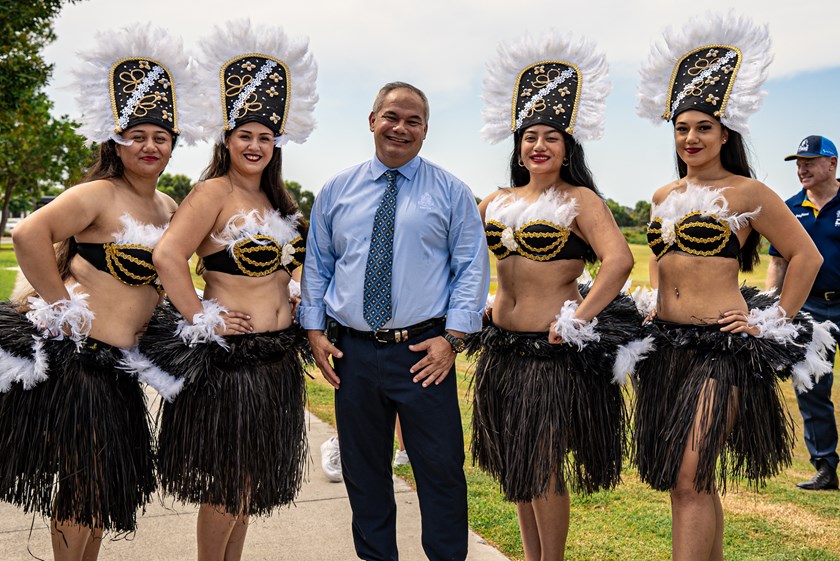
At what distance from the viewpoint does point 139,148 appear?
122 inches

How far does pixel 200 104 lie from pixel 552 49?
159cm

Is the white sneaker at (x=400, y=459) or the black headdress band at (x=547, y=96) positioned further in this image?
the white sneaker at (x=400, y=459)

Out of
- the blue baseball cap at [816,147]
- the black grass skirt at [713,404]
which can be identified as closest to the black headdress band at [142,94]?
the black grass skirt at [713,404]

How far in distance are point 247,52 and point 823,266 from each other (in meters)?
4.23

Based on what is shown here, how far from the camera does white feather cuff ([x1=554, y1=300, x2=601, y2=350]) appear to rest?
311cm

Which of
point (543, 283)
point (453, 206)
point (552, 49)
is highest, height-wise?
point (552, 49)

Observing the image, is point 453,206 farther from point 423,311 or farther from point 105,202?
point 105,202

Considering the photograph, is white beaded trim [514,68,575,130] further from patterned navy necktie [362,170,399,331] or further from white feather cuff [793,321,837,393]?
white feather cuff [793,321,837,393]

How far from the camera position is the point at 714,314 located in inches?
122

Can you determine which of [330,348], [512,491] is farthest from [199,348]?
[512,491]

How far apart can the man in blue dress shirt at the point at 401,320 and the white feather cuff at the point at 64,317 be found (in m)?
0.86

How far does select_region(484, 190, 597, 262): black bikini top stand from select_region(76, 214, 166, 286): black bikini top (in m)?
1.41

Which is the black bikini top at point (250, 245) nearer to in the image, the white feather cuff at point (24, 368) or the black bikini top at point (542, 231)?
the white feather cuff at point (24, 368)

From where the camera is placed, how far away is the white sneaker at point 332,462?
→ 15.2 ft
